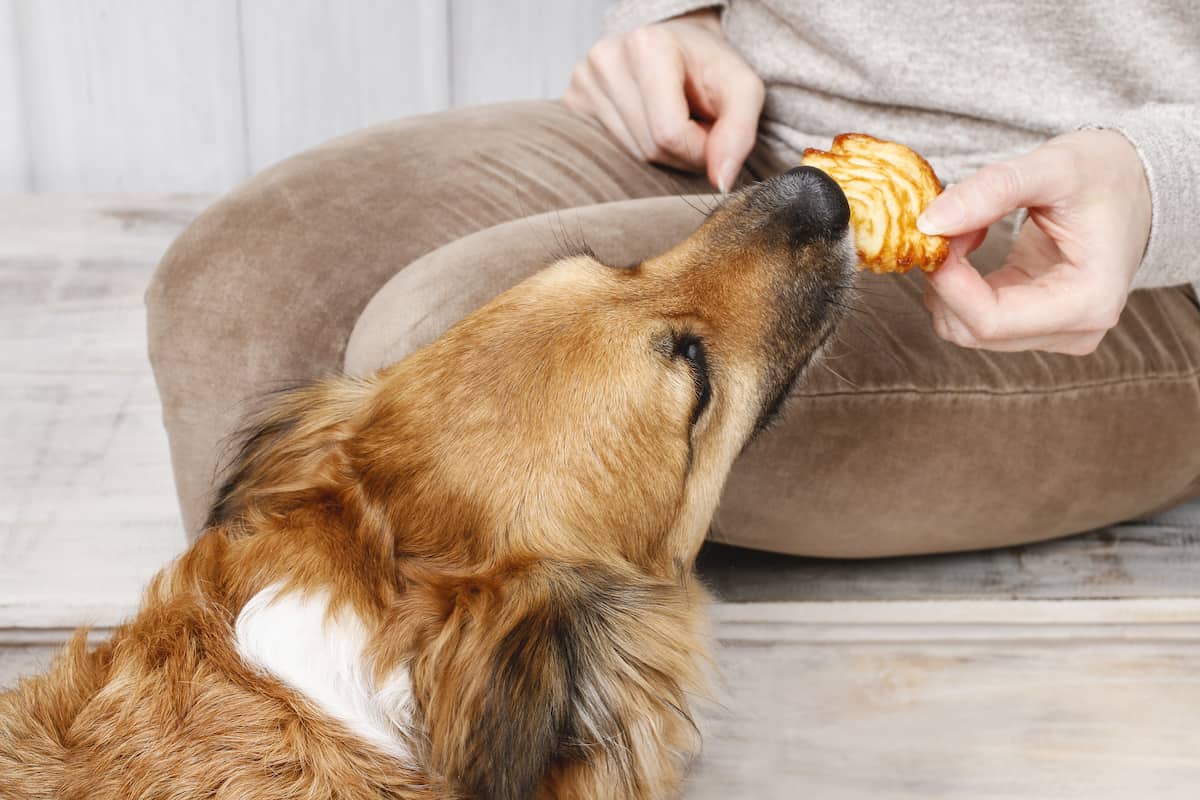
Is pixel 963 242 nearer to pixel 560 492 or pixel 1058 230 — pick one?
pixel 1058 230

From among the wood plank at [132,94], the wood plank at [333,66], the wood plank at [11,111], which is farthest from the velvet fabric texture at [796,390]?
the wood plank at [11,111]

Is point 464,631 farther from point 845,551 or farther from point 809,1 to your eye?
point 809,1

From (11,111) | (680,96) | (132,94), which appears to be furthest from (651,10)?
(11,111)

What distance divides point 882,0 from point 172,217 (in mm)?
2143

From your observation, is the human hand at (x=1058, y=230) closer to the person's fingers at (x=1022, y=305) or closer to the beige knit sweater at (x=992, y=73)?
the person's fingers at (x=1022, y=305)

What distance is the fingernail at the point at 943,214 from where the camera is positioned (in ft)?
4.26

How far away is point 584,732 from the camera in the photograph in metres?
1.09

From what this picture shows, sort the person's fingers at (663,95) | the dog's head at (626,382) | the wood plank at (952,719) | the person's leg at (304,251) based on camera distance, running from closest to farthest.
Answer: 1. the dog's head at (626,382)
2. the wood plank at (952,719)
3. the person's leg at (304,251)
4. the person's fingers at (663,95)

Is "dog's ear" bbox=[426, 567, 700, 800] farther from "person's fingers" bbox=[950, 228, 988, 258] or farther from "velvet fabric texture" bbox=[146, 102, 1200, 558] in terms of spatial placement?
"person's fingers" bbox=[950, 228, 988, 258]

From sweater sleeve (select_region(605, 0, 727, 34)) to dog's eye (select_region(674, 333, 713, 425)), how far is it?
0.86 meters

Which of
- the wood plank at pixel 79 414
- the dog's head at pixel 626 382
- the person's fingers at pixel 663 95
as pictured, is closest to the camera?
the dog's head at pixel 626 382

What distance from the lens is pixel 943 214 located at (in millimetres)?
1302

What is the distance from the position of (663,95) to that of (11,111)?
2390 mm

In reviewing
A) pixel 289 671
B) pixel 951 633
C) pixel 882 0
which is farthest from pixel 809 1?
pixel 289 671
